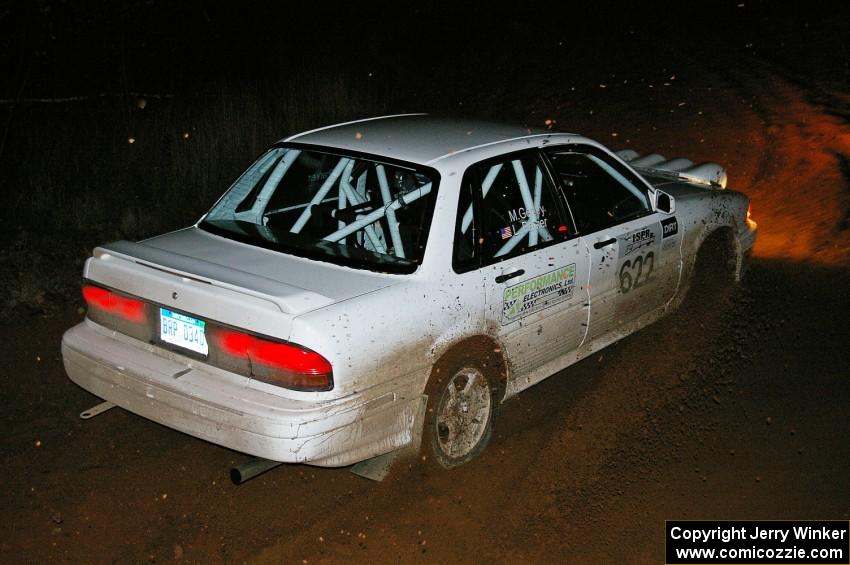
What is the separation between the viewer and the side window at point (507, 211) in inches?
185

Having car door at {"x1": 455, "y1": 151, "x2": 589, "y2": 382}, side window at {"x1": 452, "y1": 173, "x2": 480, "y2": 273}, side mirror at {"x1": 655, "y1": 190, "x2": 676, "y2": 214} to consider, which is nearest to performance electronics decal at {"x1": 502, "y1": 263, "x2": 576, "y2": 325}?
car door at {"x1": 455, "y1": 151, "x2": 589, "y2": 382}

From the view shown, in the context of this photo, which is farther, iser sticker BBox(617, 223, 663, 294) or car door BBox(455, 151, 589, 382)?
iser sticker BBox(617, 223, 663, 294)

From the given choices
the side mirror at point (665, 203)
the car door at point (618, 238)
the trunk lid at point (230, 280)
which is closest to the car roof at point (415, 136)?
the car door at point (618, 238)

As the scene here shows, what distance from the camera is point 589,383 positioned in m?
5.77

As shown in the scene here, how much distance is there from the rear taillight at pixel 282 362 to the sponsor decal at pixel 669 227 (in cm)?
279

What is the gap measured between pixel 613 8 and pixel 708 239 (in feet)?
61.4

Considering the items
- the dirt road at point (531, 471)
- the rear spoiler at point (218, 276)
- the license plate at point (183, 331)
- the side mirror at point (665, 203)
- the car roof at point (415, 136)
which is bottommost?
the dirt road at point (531, 471)

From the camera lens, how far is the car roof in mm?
4863

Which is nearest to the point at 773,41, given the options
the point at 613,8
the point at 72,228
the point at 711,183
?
the point at 613,8

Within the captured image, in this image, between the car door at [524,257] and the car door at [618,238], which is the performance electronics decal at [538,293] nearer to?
the car door at [524,257]

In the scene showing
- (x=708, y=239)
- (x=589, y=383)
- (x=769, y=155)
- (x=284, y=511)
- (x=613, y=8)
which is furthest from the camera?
(x=613, y=8)

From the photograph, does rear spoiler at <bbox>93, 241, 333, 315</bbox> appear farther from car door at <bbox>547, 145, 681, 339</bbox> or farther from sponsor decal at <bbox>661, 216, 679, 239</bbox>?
sponsor decal at <bbox>661, 216, 679, 239</bbox>

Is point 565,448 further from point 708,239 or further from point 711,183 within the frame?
point 711,183

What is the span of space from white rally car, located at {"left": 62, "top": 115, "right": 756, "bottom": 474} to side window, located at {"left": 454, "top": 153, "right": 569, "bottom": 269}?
0.01 m
